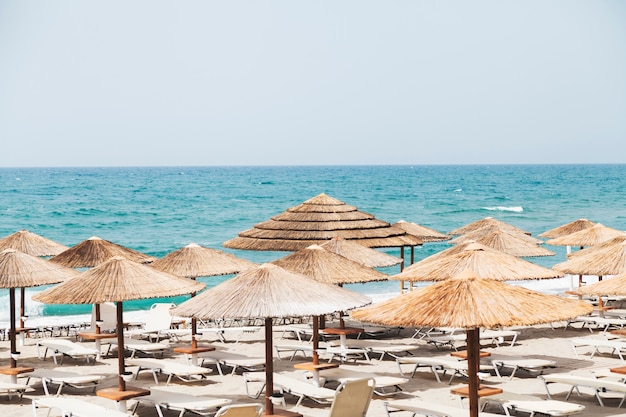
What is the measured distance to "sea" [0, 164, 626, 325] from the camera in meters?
43.8

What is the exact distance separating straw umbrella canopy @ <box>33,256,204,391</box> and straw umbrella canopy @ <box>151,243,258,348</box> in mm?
3850

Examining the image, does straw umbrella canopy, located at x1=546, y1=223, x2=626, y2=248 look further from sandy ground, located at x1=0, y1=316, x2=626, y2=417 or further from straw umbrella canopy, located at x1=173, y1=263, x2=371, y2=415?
straw umbrella canopy, located at x1=173, y1=263, x2=371, y2=415

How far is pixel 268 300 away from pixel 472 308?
A: 2084 mm

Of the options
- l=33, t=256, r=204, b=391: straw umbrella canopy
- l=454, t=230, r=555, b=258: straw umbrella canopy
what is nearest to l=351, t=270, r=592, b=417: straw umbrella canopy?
l=33, t=256, r=204, b=391: straw umbrella canopy

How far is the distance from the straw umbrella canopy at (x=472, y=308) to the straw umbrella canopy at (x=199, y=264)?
633 cm

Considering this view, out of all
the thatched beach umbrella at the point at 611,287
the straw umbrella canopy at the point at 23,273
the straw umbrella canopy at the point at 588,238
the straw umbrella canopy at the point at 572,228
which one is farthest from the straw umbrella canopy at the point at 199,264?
the straw umbrella canopy at the point at 572,228

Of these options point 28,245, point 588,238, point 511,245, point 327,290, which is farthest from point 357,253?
point 588,238

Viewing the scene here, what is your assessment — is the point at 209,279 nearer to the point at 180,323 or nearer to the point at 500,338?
the point at 180,323

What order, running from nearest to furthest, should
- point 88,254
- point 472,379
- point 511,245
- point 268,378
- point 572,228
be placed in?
point 472,379 → point 268,378 → point 88,254 → point 511,245 → point 572,228

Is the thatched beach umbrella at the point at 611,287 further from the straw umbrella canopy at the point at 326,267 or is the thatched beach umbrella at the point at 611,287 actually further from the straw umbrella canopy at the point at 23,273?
the straw umbrella canopy at the point at 23,273

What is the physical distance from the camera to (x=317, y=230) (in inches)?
603

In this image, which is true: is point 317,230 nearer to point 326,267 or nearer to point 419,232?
point 326,267

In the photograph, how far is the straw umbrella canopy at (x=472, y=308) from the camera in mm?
7012

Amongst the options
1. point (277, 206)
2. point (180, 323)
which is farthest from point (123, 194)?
point (180, 323)
